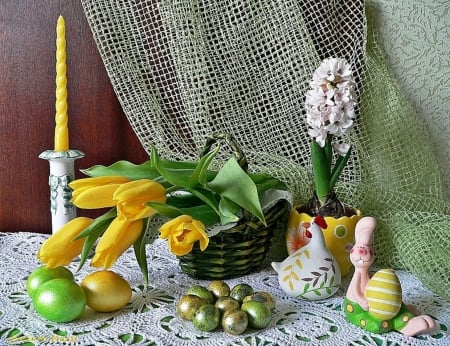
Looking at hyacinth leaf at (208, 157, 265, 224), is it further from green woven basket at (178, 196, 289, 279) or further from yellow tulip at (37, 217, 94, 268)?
yellow tulip at (37, 217, 94, 268)

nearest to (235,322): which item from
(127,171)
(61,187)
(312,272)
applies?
(312,272)

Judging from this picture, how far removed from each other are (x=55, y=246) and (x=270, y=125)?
0.45 meters

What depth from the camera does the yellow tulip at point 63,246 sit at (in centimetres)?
72

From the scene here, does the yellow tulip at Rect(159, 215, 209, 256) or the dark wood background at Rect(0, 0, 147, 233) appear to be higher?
the dark wood background at Rect(0, 0, 147, 233)

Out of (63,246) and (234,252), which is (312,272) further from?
(63,246)

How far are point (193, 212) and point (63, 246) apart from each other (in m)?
0.17

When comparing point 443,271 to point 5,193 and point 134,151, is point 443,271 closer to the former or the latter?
point 134,151

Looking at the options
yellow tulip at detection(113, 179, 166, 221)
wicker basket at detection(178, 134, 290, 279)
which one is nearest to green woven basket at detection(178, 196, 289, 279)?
wicker basket at detection(178, 134, 290, 279)

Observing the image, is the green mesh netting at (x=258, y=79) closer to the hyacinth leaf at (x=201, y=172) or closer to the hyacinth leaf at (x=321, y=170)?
the hyacinth leaf at (x=321, y=170)

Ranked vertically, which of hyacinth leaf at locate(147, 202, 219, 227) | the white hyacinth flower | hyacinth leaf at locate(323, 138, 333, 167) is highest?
the white hyacinth flower

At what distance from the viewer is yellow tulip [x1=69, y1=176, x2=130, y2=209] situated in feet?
2.39

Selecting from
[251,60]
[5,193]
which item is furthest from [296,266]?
[5,193]

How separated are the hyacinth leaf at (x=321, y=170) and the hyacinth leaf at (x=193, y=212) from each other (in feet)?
0.54

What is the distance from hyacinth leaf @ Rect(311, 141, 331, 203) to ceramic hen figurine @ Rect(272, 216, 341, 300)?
0.28ft
